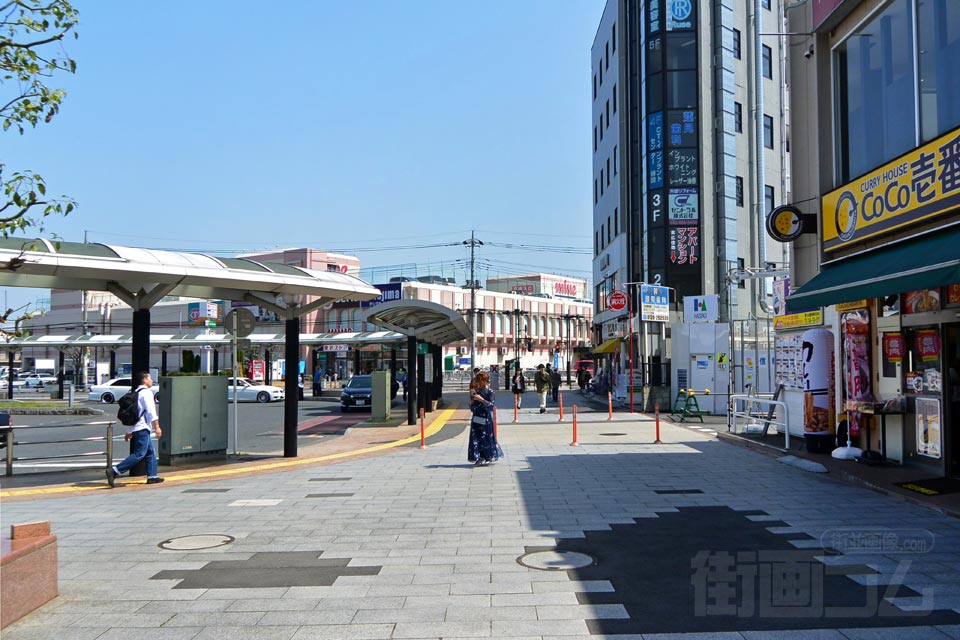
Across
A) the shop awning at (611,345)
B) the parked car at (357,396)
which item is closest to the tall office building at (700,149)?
the shop awning at (611,345)

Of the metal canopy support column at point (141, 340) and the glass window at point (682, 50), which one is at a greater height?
the glass window at point (682, 50)

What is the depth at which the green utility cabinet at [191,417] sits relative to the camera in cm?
1418

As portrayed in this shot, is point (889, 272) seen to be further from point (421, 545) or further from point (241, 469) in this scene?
point (241, 469)

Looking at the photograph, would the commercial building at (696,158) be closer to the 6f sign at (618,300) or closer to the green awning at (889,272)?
the 6f sign at (618,300)

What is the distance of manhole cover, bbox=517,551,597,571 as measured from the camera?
7.02 metres

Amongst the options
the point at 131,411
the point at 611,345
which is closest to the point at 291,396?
the point at 131,411

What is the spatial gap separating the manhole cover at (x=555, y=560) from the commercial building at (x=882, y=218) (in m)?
5.09

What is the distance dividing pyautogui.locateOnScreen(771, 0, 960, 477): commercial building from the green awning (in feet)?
0.09

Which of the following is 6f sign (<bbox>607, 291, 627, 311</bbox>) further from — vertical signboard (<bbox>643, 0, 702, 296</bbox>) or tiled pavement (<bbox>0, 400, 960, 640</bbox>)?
tiled pavement (<bbox>0, 400, 960, 640</bbox>)

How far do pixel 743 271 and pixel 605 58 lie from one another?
85.6 ft

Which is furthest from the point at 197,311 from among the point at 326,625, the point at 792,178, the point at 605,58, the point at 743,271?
the point at 326,625

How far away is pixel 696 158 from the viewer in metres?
35.1

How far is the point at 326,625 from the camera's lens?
5.50 metres

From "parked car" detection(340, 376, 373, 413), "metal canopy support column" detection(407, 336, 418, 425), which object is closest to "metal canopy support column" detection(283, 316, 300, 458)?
"metal canopy support column" detection(407, 336, 418, 425)
